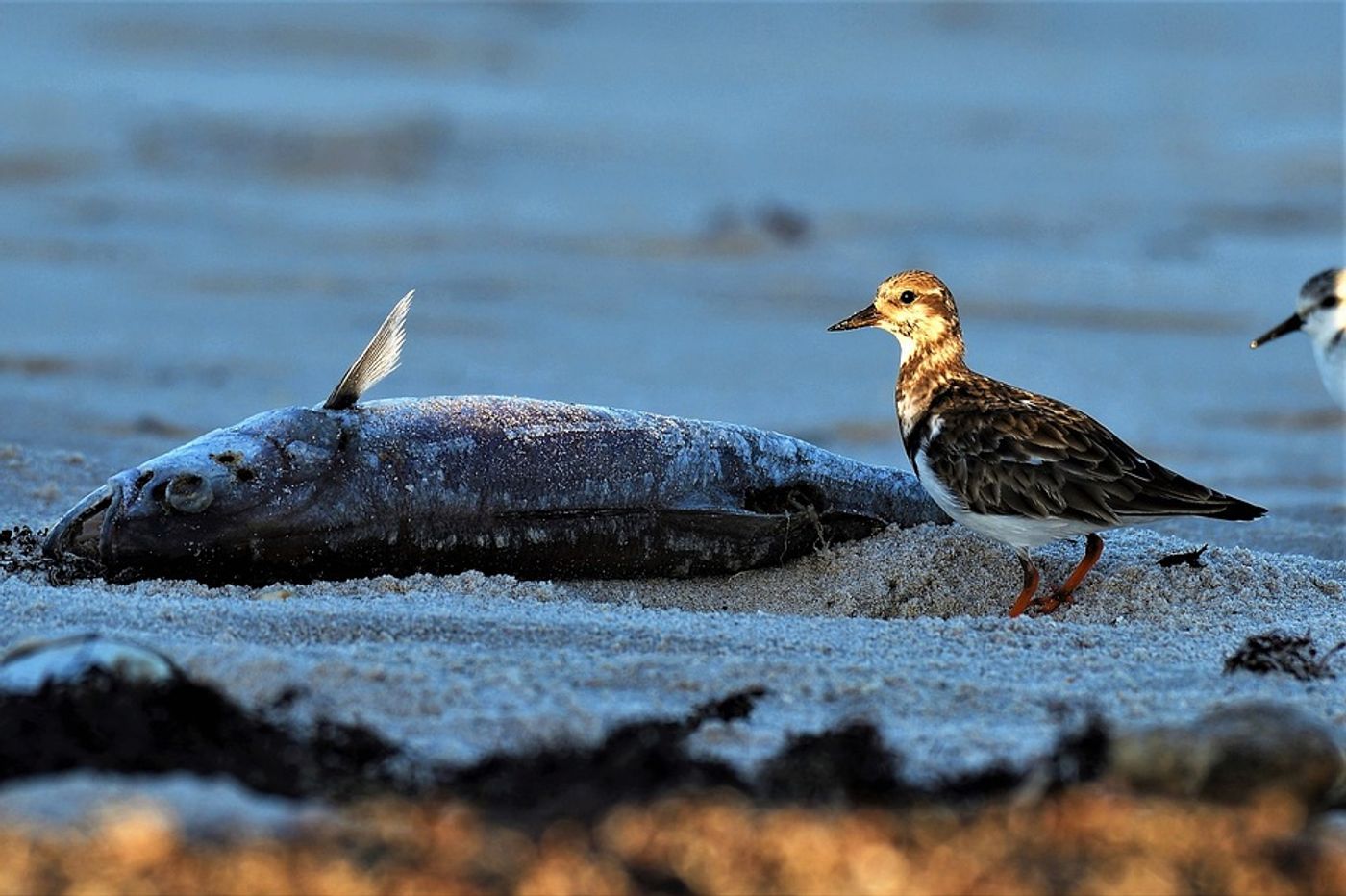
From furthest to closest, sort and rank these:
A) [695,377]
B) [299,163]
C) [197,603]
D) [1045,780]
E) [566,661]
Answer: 1. [299,163]
2. [695,377]
3. [197,603]
4. [566,661]
5. [1045,780]

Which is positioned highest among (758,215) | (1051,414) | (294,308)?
(758,215)

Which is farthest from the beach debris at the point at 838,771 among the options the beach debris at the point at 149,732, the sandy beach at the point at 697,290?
the beach debris at the point at 149,732

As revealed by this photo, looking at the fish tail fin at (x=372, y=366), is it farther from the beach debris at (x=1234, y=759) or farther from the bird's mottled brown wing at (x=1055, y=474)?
the beach debris at (x=1234, y=759)

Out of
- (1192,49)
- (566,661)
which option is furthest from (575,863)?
(1192,49)

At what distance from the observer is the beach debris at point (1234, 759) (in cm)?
340

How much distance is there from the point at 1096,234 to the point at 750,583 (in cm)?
963

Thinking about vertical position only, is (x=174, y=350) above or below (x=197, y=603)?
above

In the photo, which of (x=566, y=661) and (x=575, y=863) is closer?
(x=575, y=863)

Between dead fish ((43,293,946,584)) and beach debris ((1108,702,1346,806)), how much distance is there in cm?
248

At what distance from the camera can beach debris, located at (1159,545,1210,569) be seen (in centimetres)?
585

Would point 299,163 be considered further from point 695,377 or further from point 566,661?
point 566,661

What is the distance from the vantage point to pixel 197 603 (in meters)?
4.93

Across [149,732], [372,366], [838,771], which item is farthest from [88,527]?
[838,771]

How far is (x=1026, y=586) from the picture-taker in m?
5.80
